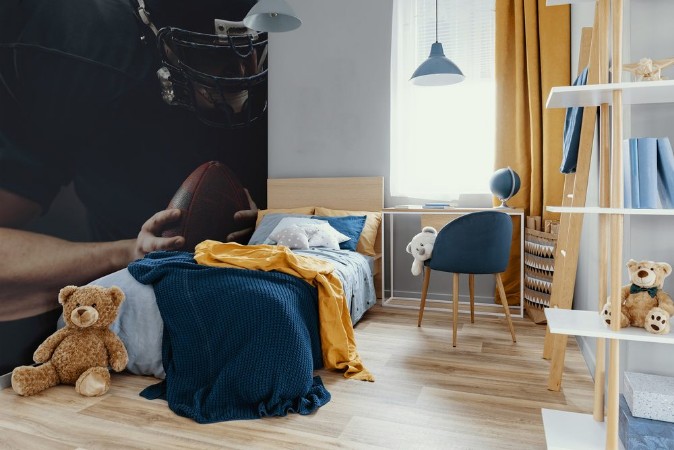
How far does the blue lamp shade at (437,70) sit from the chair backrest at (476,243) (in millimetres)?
1108

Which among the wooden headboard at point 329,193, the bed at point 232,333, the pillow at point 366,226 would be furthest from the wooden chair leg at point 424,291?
the wooden headboard at point 329,193

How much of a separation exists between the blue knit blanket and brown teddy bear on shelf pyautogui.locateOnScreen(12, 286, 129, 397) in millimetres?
204

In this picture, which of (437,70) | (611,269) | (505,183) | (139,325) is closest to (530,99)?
(505,183)

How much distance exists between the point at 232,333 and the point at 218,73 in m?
2.52

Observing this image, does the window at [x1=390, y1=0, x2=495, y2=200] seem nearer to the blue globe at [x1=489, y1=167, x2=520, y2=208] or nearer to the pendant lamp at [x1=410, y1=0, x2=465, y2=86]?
the blue globe at [x1=489, y1=167, x2=520, y2=208]

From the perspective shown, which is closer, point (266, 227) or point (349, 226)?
point (349, 226)

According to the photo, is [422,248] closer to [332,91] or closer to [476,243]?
[476,243]

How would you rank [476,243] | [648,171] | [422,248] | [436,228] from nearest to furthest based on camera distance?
1. [648,171]
2. [476,243]
3. [422,248]
4. [436,228]

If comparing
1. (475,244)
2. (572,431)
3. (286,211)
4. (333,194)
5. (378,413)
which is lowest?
(378,413)

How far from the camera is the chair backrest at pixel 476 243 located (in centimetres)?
284

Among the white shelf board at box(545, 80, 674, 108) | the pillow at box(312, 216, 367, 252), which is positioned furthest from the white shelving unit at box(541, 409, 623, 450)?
the pillow at box(312, 216, 367, 252)

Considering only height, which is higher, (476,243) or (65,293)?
(476,243)

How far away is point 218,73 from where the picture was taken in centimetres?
396

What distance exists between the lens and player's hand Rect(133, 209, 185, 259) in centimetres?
317
